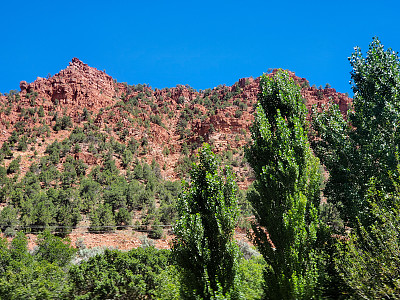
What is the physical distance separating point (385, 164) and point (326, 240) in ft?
9.91

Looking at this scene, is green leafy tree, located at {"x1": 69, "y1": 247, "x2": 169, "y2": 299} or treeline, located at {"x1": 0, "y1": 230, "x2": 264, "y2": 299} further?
green leafy tree, located at {"x1": 69, "y1": 247, "x2": 169, "y2": 299}

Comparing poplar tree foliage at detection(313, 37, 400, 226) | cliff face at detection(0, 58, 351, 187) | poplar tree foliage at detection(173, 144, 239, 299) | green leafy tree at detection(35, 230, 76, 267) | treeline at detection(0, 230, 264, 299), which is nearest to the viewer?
poplar tree foliage at detection(173, 144, 239, 299)

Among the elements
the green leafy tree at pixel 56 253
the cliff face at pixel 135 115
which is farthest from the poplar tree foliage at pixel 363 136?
the cliff face at pixel 135 115

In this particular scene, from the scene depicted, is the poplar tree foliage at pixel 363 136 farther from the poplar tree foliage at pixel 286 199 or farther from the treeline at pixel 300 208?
the poplar tree foliage at pixel 286 199

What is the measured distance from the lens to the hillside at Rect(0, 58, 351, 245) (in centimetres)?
2866

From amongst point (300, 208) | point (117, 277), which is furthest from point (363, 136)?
point (117, 277)

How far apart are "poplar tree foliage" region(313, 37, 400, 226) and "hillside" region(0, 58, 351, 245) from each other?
8446 millimetres

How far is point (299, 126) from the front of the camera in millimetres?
8977

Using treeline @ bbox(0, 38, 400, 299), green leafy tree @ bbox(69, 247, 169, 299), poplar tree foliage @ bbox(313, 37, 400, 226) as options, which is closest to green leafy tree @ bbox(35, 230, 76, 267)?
green leafy tree @ bbox(69, 247, 169, 299)

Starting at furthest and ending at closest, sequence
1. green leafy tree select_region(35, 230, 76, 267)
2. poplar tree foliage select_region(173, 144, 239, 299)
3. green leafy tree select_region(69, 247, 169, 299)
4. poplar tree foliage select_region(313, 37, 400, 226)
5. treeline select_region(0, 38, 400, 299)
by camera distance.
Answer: green leafy tree select_region(35, 230, 76, 267) < green leafy tree select_region(69, 247, 169, 299) < poplar tree foliage select_region(313, 37, 400, 226) < poplar tree foliage select_region(173, 144, 239, 299) < treeline select_region(0, 38, 400, 299)

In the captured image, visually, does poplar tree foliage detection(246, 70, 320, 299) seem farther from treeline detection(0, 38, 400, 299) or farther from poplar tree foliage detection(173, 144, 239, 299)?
poplar tree foliage detection(173, 144, 239, 299)

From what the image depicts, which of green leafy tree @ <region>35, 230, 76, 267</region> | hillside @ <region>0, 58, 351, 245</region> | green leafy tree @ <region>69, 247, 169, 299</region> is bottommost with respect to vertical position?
green leafy tree @ <region>69, 247, 169, 299</region>

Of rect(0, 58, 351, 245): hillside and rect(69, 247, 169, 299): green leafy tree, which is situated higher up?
rect(0, 58, 351, 245): hillside

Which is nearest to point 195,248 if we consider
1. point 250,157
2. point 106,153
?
point 250,157
